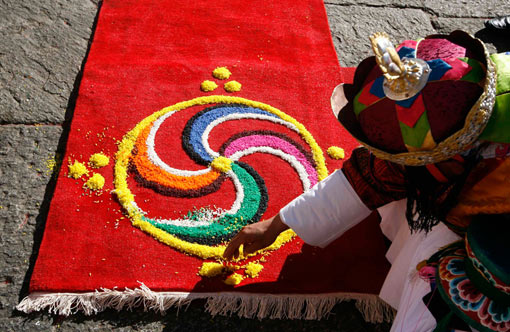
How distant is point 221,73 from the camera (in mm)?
2596

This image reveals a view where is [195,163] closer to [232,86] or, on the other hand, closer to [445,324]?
[232,86]

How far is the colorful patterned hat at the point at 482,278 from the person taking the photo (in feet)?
3.75

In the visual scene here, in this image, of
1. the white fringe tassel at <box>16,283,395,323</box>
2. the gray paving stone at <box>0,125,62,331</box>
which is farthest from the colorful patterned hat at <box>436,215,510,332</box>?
the gray paving stone at <box>0,125,62,331</box>

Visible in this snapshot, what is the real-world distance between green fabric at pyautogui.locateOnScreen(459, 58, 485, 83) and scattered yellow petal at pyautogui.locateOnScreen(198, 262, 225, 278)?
1147 millimetres

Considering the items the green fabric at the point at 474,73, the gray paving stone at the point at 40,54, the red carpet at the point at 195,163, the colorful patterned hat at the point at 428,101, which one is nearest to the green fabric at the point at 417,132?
the colorful patterned hat at the point at 428,101

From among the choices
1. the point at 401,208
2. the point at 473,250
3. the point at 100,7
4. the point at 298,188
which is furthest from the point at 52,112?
the point at 473,250

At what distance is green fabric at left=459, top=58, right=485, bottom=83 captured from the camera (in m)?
1.12

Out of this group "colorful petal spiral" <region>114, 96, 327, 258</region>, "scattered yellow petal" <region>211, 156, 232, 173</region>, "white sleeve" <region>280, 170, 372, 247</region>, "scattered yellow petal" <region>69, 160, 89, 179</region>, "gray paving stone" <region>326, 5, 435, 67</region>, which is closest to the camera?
"white sleeve" <region>280, 170, 372, 247</region>

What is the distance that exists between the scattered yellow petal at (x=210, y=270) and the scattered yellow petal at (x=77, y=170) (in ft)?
2.42

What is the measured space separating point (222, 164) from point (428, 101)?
122 centimetres

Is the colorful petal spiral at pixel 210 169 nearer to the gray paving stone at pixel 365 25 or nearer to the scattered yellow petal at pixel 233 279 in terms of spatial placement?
the scattered yellow petal at pixel 233 279

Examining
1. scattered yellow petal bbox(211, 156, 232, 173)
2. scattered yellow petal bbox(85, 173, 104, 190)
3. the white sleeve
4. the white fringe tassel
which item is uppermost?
scattered yellow petal bbox(85, 173, 104, 190)

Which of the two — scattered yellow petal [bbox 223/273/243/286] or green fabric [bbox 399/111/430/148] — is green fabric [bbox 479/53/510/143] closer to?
green fabric [bbox 399/111/430/148]

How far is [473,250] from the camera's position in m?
1.18
